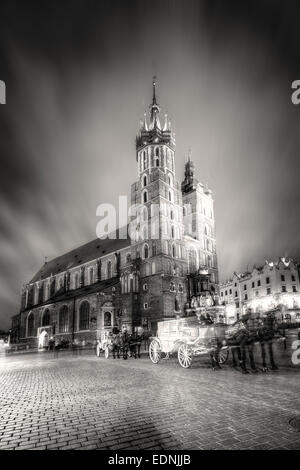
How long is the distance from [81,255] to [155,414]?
6079cm

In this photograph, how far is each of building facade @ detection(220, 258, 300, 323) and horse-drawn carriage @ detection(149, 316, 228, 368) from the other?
140 feet

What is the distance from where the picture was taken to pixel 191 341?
12.4m

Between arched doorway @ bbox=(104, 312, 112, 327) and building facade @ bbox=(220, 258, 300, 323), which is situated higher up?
building facade @ bbox=(220, 258, 300, 323)

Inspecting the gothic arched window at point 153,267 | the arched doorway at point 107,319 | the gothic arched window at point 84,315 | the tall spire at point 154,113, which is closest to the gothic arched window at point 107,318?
the arched doorway at point 107,319

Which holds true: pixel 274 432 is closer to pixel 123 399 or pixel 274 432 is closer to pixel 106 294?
pixel 123 399

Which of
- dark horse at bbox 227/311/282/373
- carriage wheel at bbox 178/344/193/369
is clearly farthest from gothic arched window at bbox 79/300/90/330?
dark horse at bbox 227/311/282/373

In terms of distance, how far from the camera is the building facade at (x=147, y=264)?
42188 millimetres

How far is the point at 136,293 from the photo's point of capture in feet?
139

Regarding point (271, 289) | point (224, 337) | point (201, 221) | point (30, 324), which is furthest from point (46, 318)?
point (224, 337)

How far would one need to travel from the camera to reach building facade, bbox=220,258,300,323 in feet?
195

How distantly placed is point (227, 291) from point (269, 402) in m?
79.2

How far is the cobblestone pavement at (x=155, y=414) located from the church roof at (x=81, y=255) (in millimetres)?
43516

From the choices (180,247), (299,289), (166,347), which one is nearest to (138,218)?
(180,247)

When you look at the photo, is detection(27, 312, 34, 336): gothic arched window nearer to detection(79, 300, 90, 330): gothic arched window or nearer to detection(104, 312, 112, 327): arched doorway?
detection(79, 300, 90, 330): gothic arched window
